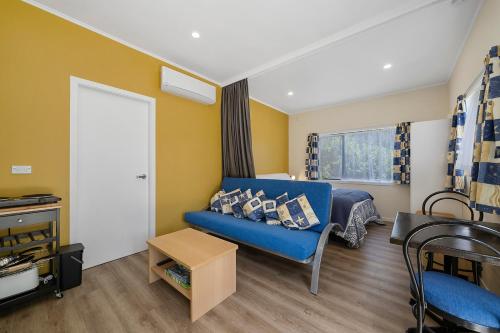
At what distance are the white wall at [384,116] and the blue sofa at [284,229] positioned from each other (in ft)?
6.59

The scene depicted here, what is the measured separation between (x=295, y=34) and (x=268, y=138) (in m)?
2.69

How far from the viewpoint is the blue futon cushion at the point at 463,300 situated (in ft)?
2.99

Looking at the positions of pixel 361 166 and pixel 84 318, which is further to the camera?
pixel 361 166

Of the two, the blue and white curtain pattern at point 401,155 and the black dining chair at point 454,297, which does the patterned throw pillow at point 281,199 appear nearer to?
the black dining chair at point 454,297

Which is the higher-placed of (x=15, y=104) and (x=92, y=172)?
(x=15, y=104)

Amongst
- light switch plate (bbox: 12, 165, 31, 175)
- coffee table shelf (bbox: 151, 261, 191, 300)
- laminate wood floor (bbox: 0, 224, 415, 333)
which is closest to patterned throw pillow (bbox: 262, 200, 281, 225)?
laminate wood floor (bbox: 0, 224, 415, 333)

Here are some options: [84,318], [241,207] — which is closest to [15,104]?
[84,318]

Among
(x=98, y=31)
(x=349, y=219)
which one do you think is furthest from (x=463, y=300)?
(x=98, y=31)

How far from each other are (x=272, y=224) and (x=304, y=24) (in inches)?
88.1

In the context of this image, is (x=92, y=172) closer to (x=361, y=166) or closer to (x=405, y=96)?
(x=361, y=166)

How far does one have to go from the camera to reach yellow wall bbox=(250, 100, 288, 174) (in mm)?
4521

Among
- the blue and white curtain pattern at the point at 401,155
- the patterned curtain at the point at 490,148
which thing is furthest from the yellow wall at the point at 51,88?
the blue and white curtain pattern at the point at 401,155

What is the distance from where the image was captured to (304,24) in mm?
2148

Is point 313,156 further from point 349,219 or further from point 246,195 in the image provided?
point 246,195
